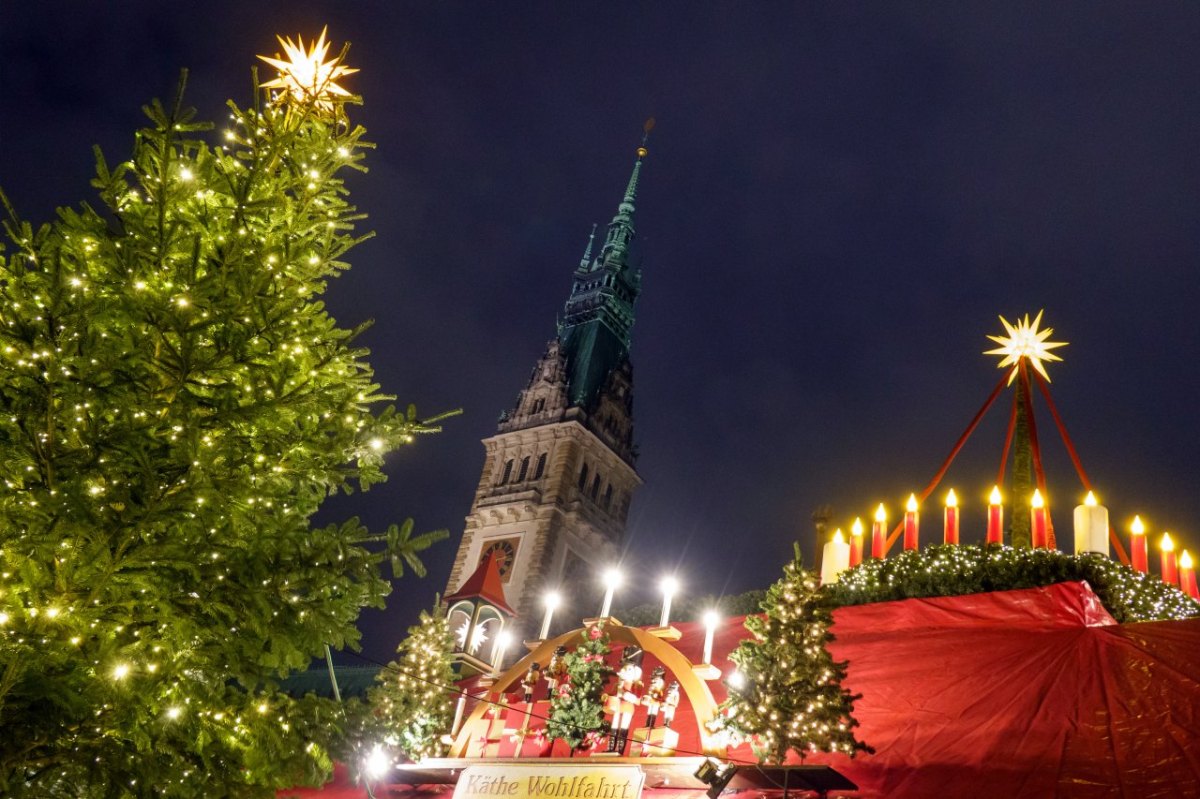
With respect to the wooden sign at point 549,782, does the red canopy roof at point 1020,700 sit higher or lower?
higher

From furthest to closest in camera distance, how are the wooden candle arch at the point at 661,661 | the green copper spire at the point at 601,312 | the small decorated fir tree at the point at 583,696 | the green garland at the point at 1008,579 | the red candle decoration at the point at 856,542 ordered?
the green copper spire at the point at 601,312 < the red candle decoration at the point at 856,542 < the green garland at the point at 1008,579 < the small decorated fir tree at the point at 583,696 < the wooden candle arch at the point at 661,661

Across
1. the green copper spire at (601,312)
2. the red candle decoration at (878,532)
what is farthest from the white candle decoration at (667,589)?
the green copper spire at (601,312)

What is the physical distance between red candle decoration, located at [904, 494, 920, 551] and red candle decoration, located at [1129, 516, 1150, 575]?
306 cm

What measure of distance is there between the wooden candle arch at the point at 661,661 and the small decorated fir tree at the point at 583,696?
24cm

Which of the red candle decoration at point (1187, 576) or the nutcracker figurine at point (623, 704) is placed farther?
the red candle decoration at point (1187, 576)

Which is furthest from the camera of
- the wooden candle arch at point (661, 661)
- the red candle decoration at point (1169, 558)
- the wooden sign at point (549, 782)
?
the red candle decoration at point (1169, 558)

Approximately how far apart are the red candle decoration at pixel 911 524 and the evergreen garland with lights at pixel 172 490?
9.94 m

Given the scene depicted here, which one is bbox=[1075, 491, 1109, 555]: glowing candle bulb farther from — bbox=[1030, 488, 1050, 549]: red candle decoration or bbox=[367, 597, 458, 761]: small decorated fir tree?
bbox=[367, 597, 458, 761]: small decorated fir tree

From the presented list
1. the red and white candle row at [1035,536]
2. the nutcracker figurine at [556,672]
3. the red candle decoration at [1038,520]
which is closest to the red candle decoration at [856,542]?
the red and white candle row at [1035,536]

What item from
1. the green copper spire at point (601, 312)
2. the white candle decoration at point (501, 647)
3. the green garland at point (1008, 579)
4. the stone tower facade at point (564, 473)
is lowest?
the white candle decoration at point (501, 647)

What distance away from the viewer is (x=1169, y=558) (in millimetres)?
13461

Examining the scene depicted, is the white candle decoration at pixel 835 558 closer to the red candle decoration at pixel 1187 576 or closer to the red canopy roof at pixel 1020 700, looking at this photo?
the red canopy roof at pixel 1020 700

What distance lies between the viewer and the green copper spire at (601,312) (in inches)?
2186

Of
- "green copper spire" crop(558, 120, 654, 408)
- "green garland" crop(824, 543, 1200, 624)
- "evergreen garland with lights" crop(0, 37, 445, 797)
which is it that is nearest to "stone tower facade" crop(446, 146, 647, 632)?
"green copper spire" crop(558, 120, 654, 408)
